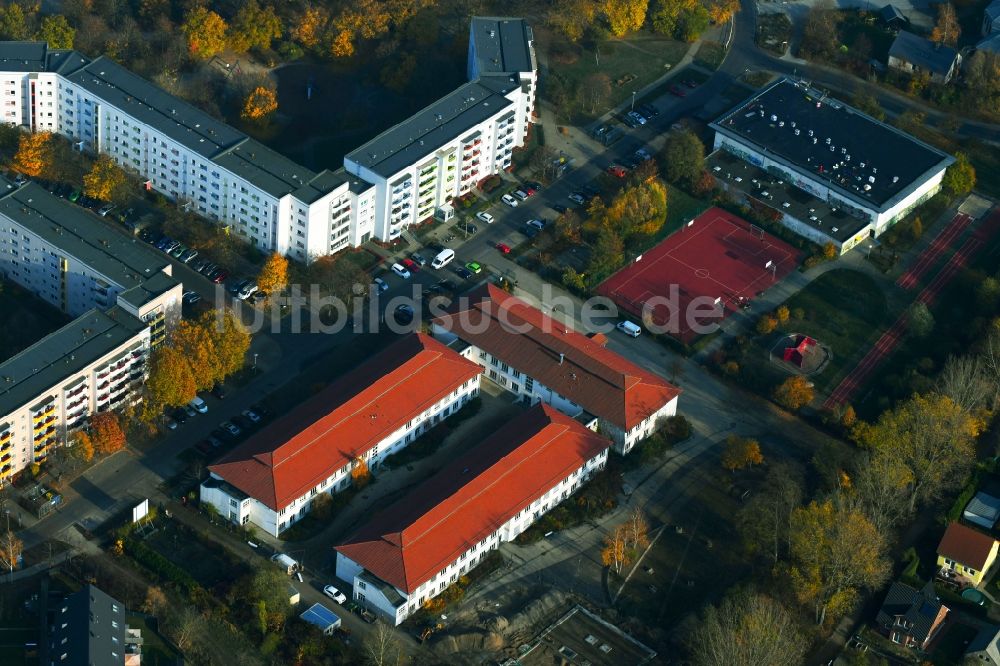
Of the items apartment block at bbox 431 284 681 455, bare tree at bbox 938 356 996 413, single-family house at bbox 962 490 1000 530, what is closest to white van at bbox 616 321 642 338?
apartment block at bbox 431 284 681 455

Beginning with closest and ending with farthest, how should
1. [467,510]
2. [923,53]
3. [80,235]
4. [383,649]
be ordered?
[383,649], [467,510], [80,235], [923,53]

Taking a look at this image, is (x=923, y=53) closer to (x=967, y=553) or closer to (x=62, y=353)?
(x=967, y=553)

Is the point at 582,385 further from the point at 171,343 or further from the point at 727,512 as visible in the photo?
the point at 171,343

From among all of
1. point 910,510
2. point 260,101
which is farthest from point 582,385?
point 260,101

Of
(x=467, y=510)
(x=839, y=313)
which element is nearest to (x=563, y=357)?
(x=467, y=510)

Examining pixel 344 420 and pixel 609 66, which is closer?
pixel 344 420

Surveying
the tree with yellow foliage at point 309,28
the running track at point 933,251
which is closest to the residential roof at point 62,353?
the tree with yellow foliage at point 309,28

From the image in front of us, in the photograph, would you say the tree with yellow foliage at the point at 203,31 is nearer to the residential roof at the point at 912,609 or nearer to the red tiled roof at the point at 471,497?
the red tiled roof at the point at 471,497
